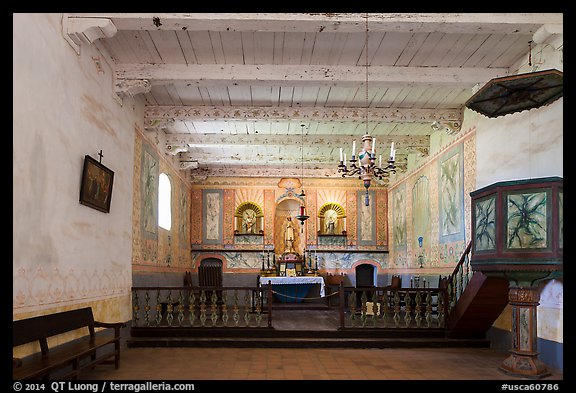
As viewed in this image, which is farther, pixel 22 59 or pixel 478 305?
pixel 478 305

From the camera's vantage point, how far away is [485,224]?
23.1ft

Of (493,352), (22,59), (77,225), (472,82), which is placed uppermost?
(472,82)

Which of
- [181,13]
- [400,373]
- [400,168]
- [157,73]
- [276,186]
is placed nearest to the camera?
[181,13]

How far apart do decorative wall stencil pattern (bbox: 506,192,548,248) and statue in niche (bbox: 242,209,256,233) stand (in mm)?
12223

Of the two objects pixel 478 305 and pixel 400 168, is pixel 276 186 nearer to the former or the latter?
pixel 400 168

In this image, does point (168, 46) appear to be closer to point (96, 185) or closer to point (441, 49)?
point (96, 185)

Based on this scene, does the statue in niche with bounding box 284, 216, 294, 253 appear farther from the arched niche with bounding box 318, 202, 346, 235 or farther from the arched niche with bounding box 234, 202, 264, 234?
the arched niche with bounding box 318, 202, 346, 235

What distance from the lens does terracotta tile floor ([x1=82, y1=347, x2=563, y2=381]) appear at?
6.71m

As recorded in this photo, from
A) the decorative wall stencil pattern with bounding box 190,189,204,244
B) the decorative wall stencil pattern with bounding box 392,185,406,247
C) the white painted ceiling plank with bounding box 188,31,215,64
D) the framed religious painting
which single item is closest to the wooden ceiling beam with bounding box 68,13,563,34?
the white painted ceiling plank with bounding box 188,31,215,64

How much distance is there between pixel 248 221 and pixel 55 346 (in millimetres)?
12328

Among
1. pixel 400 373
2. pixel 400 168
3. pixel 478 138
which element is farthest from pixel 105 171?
pixel 400 168

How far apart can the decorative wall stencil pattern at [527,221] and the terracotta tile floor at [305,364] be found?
1761mm

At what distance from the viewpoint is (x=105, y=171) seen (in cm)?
775

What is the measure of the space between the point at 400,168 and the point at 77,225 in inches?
445
